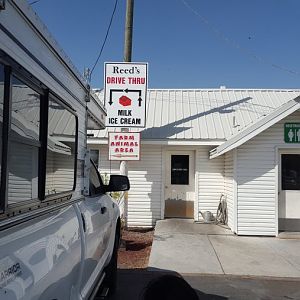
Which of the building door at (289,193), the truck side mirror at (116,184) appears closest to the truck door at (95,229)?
the truck side mirror at (116,184)

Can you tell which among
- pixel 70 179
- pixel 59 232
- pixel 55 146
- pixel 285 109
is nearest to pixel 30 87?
pixel 55 146

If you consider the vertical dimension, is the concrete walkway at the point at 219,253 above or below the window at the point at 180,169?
below

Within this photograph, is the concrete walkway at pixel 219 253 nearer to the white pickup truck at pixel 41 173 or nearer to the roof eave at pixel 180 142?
the roof eave at pixel 180 142

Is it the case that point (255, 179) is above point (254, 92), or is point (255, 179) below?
below

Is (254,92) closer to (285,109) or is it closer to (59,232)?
(285,109)

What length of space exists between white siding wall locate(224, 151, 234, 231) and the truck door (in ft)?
23.6

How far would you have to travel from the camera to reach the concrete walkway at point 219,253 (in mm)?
7895

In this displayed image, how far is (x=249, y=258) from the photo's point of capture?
28.9ft

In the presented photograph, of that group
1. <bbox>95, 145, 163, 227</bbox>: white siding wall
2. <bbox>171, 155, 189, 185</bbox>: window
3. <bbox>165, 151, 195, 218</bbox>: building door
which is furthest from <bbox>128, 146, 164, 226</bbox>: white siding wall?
<bbox>171, 155, 189, 185</bbox>: window

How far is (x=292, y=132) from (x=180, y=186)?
13.1 feet

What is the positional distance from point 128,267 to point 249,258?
97.4 inches

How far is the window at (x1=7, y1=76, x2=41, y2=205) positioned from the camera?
7.09ft

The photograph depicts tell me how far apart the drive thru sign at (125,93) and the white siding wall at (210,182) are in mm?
3182

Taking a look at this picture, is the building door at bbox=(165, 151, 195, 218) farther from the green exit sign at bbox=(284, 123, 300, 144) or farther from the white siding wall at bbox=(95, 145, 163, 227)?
the green exit sign at bbox=(284, 123, 300, 144)
